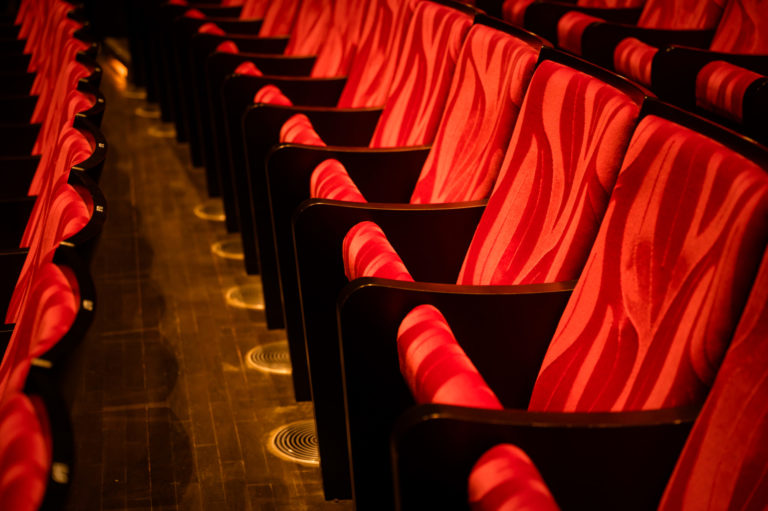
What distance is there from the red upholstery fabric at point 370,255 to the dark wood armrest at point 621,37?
907mm

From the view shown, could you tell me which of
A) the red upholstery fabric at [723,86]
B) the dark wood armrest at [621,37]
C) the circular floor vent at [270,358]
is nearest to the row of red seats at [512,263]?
the circular floor vent at [270,358]

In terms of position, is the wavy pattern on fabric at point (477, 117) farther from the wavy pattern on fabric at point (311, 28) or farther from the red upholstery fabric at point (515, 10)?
the red upholstery fabric at point (515, 10)

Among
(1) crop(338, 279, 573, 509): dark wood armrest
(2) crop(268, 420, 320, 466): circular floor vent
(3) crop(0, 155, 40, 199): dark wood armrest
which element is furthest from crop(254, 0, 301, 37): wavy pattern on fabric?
(1) crop(338, 279, 573, 509): dark wood armrest

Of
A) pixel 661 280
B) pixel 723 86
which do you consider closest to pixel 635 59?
pixel 723 86

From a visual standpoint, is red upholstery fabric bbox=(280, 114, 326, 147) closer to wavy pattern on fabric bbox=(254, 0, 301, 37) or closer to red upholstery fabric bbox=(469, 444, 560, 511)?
red upholstery fabric bbox=(469, 444, 560, 511)

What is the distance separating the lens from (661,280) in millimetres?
544

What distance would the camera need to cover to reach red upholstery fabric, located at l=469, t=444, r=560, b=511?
1.37 feet

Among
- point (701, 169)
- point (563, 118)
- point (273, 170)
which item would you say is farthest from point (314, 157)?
point (701, 169)

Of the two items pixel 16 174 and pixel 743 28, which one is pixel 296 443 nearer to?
pixel 16 174

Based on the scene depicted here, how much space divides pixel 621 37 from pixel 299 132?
0.72m

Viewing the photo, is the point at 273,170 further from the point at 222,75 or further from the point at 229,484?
the point at 222,75

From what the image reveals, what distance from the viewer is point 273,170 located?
1054 millimetres

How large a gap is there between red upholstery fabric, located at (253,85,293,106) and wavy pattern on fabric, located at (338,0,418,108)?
119 mm

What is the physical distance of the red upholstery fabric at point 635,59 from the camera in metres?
1.37
